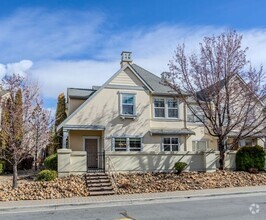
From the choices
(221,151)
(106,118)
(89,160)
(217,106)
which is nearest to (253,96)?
(217,106)

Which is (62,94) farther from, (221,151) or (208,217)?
(208,217)

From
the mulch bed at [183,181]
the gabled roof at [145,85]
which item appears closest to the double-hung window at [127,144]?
the gabled roof at [145,85]

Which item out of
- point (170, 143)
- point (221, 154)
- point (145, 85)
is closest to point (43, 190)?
point (221, 154)

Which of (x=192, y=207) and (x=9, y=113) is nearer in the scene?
(x=192, y=207)

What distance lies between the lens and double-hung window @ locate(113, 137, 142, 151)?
84.6ft

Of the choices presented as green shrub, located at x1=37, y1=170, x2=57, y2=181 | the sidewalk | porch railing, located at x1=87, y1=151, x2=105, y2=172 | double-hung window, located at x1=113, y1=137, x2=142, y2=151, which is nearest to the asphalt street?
the sidewalk

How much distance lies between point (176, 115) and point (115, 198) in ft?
45.7

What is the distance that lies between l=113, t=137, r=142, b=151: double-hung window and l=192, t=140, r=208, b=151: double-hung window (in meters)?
5.51

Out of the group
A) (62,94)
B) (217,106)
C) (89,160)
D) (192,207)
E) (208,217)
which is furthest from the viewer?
(62,94)

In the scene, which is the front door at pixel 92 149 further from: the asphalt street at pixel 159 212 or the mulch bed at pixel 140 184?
the asphalt street at pixel 159 212

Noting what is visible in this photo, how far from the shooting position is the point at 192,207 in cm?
1262

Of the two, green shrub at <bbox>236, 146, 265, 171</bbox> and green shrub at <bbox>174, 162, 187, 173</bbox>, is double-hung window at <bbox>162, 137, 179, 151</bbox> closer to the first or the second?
green shrub at <bbox>236, 146, 265, 171</bbox>

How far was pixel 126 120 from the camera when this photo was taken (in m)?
26.0

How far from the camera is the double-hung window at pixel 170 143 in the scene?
27292mm
